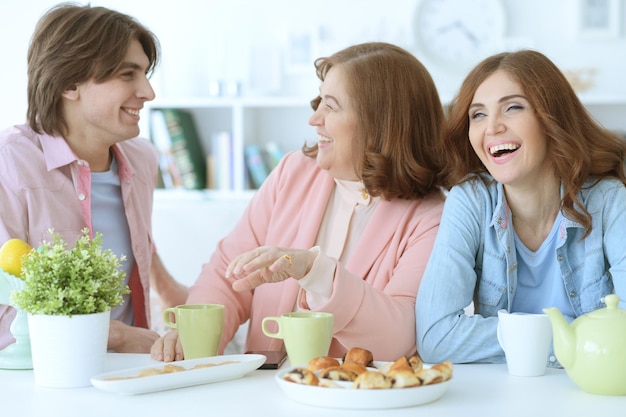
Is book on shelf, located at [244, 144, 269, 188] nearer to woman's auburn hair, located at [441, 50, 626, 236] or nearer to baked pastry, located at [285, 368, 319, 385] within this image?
woman's auburn hair, located at [441, 50, 626, 236]

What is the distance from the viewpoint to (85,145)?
2264 mm

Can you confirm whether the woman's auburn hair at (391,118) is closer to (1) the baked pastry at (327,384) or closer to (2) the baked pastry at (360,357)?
(2) the baked pastry at (360,357)

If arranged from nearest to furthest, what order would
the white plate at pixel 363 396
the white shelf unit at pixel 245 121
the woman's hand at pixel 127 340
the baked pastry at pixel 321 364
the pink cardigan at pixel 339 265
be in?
the white plate at pixel 363 396 < the baked pastry at pixel 321 364 < the pink cardigan at pixel 339 265 < the woman's hand at pixel 127 340 < the white shelf unit at pixel 245 121

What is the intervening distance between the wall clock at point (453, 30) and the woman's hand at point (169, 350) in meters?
2.73

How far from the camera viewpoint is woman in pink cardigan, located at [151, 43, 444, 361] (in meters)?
1.96

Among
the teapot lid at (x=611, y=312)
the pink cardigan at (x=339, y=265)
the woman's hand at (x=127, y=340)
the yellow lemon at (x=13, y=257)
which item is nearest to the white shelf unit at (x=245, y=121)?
the pink cardigan at (x=339, y=265)

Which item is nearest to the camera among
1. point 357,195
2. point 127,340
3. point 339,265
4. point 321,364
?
point 321,364

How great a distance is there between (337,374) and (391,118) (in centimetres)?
91

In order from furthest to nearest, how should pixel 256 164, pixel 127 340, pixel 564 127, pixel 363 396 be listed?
pixel 256 164 → pixel 127 340 → pixel 564 127 → pixel 363 396

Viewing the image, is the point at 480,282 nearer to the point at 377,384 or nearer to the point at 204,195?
the point at 377,384

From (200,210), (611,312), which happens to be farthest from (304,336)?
(200,210)

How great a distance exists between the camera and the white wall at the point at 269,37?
3.97 metres

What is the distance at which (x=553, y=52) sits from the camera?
398cm

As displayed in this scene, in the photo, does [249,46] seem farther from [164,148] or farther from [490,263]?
[490,263]
